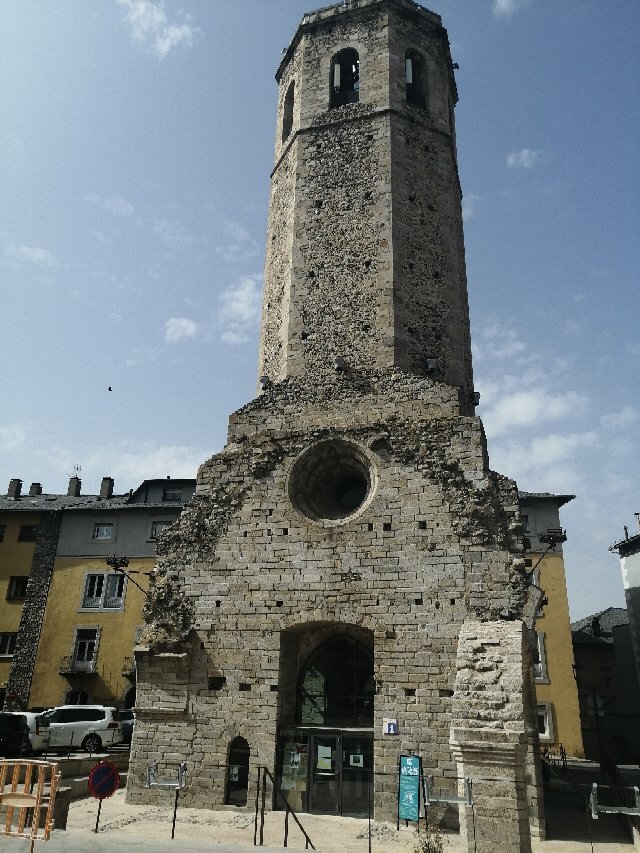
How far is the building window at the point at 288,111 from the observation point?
17.5m

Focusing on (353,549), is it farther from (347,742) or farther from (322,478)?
(347,742)

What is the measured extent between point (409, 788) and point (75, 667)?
17.7 metres

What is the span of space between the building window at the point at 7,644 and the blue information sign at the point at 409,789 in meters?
19.5

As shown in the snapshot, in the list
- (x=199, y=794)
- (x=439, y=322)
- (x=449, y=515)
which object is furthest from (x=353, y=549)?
(x=439, y=322)

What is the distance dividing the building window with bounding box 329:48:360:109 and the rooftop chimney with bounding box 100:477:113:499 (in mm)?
19204

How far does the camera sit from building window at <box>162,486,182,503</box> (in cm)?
2620

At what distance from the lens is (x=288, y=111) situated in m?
17.8

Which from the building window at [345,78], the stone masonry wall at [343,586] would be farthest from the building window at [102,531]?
the building window at [345,78]

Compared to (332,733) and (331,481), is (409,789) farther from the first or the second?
(331,481)

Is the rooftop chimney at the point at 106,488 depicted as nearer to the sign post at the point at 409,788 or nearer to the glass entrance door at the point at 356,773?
the glass entrance door at the point at 356,773

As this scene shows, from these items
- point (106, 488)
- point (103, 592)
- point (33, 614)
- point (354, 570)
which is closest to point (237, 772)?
point (354, 570)

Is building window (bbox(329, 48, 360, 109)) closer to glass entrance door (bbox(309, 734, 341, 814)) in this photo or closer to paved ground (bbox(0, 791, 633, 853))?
glass entrance door (bbox(309, 734, 341, 814))

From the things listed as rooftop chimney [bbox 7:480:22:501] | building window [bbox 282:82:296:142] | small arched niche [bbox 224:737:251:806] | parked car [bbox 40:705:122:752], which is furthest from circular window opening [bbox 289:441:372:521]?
rooftop chimney [bbox 7:480:22:501]

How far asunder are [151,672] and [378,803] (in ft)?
14.4
